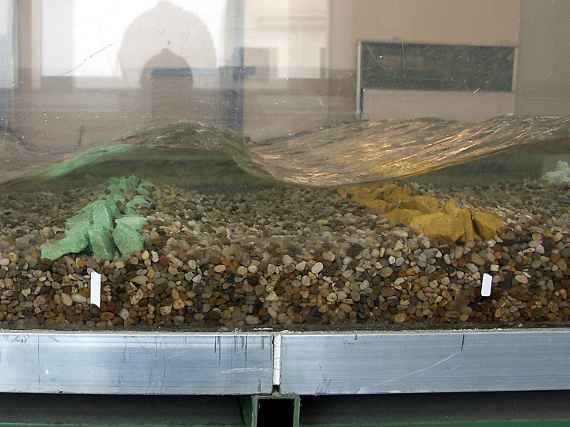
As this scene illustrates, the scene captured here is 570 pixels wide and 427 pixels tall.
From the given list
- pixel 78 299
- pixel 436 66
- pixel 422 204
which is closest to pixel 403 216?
pixel 422 204

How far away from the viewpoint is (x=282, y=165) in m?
1.06

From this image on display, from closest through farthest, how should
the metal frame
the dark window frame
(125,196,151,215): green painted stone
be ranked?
the metal frame < (125,196,151,215): green painted stone < the dark window frame

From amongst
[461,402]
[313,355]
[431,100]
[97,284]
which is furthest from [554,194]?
[97,284]

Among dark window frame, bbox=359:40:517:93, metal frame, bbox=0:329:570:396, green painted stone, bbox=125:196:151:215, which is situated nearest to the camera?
metal frame, bbox=0:329:570:396

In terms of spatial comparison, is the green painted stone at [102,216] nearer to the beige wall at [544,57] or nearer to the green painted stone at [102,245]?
the green painted stone at [102,245]

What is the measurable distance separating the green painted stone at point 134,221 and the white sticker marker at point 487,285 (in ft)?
1.66

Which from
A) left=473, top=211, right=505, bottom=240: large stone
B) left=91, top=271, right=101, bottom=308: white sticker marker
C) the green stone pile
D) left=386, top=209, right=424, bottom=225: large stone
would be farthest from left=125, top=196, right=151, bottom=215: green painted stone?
left=473, top=211, right=505, bottom=240: large stone

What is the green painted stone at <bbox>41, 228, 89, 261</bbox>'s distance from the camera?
96 centimetres

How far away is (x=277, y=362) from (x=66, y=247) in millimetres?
332

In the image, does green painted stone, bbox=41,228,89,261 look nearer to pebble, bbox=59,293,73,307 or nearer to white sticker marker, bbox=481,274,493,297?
pebble, bbox=59,293,73,307

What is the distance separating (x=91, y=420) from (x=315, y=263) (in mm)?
384

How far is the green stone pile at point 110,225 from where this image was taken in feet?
3.17

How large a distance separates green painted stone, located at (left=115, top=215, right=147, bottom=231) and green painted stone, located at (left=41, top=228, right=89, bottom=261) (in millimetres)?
57

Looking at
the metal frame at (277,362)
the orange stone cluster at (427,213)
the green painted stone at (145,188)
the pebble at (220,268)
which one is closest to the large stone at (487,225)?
the orange stone cluster at (427,213)
